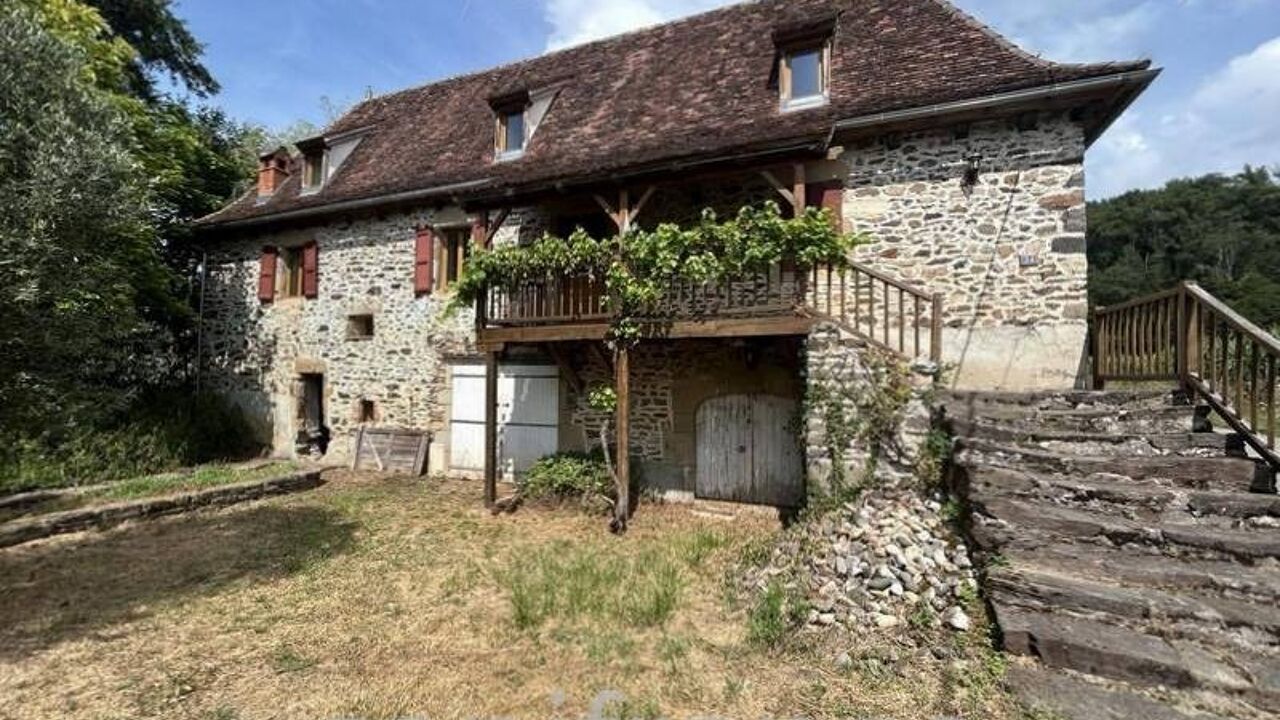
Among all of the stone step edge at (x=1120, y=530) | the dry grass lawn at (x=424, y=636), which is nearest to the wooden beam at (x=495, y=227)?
the dry grass lawn at (x=424, y=636)

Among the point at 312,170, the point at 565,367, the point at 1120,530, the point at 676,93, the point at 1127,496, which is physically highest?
the point at 676,93

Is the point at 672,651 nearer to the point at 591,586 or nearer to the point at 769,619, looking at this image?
the point at 769,619

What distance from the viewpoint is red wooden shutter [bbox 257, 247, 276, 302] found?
1202 cm

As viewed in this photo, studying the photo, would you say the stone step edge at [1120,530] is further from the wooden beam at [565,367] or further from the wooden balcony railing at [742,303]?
the wooden beam at [565,367]

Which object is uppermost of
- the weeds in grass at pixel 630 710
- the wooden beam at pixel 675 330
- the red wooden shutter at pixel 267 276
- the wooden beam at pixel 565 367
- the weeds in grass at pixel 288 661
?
the red wooden shutter at pixel 267 276

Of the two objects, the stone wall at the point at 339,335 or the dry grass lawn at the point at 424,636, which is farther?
the stone wall at the point at 339,335

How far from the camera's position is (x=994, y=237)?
707cm

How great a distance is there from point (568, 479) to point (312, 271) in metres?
7.45

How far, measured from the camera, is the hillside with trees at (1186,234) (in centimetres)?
3934

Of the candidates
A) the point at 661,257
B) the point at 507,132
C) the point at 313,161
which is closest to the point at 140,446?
the point at 313,161

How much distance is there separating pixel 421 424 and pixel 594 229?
15.6 feet

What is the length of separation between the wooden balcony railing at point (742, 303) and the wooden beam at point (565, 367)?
0.98m

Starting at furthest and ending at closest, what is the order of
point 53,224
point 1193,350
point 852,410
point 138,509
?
point 138,509, point 852,410, point 1193,350, point 53,224

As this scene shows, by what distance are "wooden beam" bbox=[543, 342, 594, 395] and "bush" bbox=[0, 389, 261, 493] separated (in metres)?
6.30
